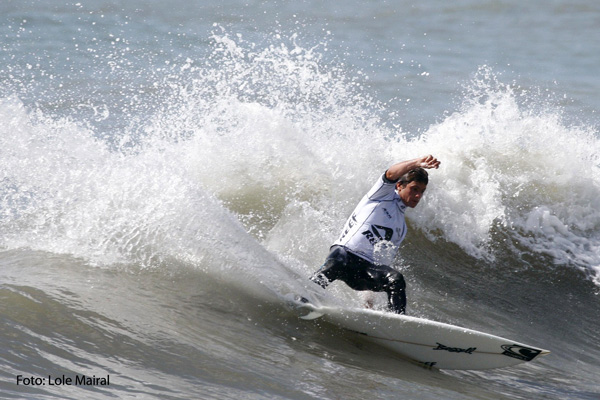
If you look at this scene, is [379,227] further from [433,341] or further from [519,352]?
[519,352]

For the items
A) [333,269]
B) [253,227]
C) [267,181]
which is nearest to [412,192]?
[333,269]

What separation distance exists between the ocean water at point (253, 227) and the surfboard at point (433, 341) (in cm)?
14

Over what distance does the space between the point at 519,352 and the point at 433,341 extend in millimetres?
611

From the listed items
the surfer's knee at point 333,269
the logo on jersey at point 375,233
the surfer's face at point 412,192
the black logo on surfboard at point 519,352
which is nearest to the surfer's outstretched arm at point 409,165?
the surfer's face at point 412,192

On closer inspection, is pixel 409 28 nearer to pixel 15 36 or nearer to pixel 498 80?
pixel 498 80

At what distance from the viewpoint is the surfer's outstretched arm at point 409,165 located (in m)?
5.23

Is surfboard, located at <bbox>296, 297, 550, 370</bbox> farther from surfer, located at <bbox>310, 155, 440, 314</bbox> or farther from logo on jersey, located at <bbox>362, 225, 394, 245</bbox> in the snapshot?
logo on jersey, located at <bbox>362, 225, 394, 245</bbox>

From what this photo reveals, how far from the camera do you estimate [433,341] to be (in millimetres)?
5176

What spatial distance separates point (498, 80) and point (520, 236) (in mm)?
9550

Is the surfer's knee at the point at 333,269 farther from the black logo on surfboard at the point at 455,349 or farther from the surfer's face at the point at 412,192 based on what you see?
the black logo on surfboard at the point at 455,349

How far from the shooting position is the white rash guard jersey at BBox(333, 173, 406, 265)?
18.3 feet

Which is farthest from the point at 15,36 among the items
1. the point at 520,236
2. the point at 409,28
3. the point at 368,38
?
Result: the point at 520,236

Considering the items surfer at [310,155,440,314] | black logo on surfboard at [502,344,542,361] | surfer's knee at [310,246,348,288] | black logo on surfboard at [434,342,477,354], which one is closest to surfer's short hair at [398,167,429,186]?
surfer at [310,155,440,314]

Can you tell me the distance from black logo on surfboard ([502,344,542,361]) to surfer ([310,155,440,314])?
1.02 meters
